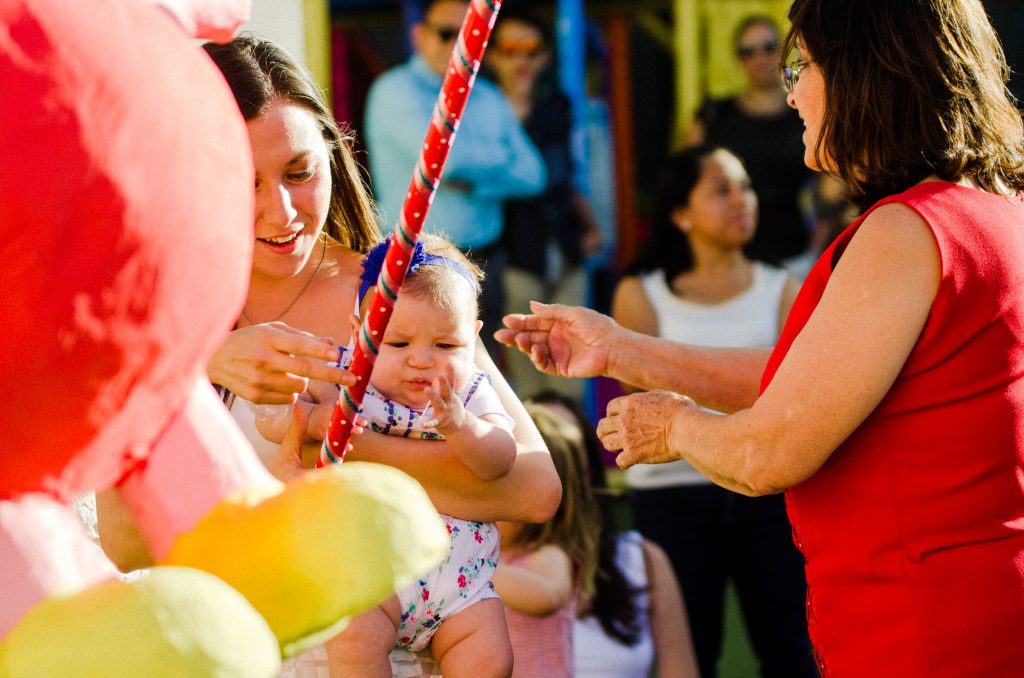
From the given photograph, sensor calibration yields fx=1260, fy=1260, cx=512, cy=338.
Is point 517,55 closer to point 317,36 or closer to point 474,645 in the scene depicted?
point 317,36

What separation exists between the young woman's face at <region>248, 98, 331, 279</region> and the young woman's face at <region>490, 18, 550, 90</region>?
8.60ft

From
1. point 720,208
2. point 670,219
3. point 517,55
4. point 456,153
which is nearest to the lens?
point 720,208

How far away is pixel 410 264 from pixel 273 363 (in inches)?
12.6

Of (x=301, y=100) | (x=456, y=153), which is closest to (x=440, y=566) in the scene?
(x=301, y=100)

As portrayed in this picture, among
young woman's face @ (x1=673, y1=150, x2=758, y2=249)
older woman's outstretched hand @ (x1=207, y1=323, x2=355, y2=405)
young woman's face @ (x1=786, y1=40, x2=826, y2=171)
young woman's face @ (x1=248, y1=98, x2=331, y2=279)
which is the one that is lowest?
young woman's face @ (x1=673, y1=150, x2=758, y2=249)

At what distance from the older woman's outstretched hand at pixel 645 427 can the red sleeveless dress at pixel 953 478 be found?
28cm

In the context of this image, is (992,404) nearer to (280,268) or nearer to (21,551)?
(280,268)

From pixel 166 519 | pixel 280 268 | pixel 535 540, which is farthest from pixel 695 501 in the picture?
pixel 166 519

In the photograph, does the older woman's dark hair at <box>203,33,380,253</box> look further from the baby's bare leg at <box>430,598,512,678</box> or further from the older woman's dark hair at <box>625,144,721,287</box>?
the older woman's dark hair at <box>625,144,721,287</box>

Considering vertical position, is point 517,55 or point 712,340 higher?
point 517,55

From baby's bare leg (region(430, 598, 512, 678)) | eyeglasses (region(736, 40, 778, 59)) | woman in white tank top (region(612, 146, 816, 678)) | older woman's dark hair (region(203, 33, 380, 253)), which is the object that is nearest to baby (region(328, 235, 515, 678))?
baby's bare leg (region(430, 598, 512, 678))

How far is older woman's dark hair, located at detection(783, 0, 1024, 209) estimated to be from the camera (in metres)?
1.54

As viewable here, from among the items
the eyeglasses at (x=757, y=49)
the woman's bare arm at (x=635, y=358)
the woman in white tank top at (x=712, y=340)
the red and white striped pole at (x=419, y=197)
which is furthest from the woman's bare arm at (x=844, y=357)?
the eyeglasses at (x=757, y=49)

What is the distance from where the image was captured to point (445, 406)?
1613 mm
